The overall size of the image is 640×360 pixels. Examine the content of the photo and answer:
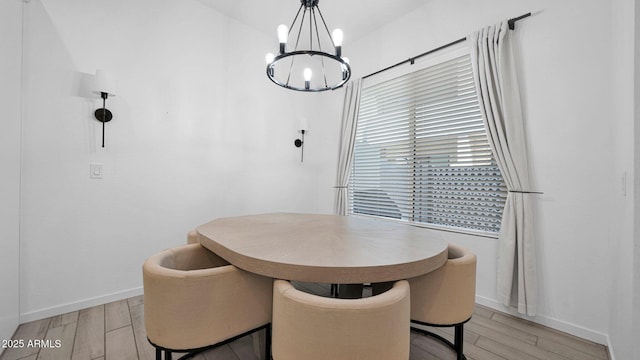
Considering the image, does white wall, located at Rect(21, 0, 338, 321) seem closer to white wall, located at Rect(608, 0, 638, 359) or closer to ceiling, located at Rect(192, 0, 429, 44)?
ceiling, located at Rect(192, 0, 429, 44)

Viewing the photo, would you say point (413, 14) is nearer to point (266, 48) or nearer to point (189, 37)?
point (266, 48)

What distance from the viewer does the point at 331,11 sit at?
8.89 ft

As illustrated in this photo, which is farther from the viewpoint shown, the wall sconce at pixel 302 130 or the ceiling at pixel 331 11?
the wall sconce at pixel 302 130

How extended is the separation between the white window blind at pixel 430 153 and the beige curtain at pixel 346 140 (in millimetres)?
127

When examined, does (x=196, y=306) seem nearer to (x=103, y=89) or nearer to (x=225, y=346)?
(x=225, y=346)

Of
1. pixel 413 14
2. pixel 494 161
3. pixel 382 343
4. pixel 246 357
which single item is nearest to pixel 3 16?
pixel 246 357

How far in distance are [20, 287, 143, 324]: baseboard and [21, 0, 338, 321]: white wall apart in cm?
1

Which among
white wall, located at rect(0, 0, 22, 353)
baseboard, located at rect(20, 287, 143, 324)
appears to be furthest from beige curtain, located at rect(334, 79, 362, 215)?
white wall, located at rect(0, 0, 22, 353)

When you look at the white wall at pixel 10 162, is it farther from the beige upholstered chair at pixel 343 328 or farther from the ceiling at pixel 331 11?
the beige upholstered chair at pixel 343 328

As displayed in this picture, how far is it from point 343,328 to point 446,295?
665 mm

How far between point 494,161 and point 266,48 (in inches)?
111

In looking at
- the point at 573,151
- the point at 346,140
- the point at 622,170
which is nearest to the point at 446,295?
the point at 622,170

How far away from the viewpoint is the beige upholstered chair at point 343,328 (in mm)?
773

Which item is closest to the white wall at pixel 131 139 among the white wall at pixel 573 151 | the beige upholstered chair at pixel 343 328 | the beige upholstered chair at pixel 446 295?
the beige upholstered chair at pixel 343 328
